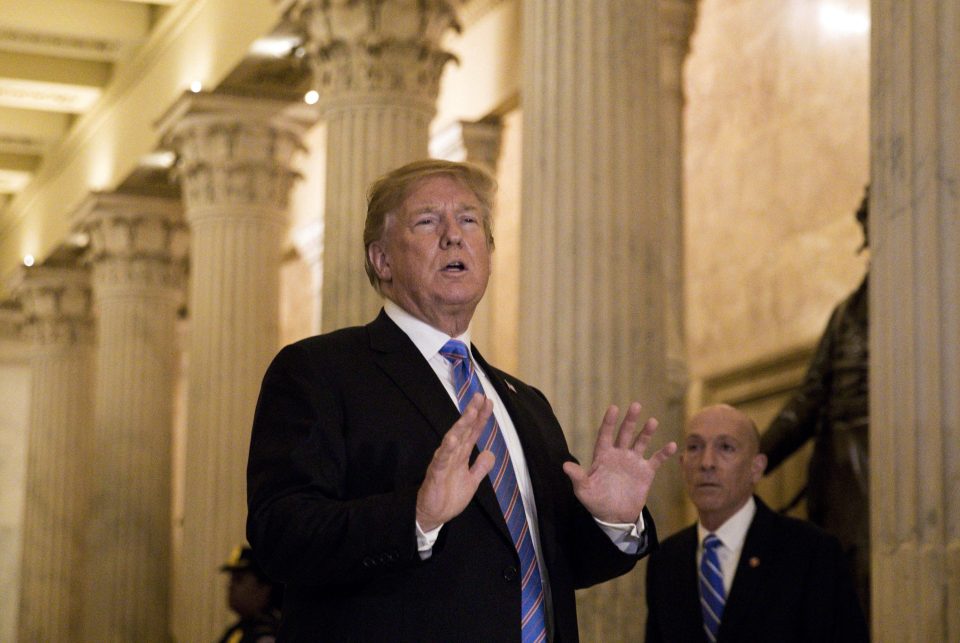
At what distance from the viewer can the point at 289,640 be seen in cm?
338

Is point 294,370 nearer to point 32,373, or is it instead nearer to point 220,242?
point 220,242

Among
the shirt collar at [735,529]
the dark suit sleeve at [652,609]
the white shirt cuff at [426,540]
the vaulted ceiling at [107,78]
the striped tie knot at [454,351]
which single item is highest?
the vaulted ceiling at [107,78]

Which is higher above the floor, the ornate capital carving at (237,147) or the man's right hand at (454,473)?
the ornate capital carving at (237,147)

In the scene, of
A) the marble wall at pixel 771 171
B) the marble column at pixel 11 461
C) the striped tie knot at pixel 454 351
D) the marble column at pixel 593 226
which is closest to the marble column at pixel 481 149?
the marble wall at pixel 771 171

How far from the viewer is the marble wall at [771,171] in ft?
41.0

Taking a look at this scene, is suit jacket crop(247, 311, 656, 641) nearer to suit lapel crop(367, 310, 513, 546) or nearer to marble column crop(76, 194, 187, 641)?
suit lapel crop(367, 310, 513, 546)

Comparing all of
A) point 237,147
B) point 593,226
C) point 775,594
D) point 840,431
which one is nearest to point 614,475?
point 775,594

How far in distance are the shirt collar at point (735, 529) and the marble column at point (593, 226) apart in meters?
2.25

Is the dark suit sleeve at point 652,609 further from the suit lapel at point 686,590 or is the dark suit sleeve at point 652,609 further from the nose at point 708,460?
the nose at point 708,460

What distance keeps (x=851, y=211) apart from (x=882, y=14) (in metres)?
5.77

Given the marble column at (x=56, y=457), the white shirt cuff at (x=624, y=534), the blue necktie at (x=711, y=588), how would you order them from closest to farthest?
the white shirt cuff at (x=624, y=534)
the blue necktie at (x=711, y=588)
the marble column at (x=56, y=457)

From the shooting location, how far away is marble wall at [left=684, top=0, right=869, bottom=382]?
12484mm

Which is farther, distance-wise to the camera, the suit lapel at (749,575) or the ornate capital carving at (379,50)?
the ornate capital carving at (379,50)

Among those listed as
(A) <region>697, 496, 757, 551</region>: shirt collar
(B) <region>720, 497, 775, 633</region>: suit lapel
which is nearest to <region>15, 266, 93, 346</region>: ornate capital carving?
(A) <region>697, 496, 757, 551</region>: shirt collar
